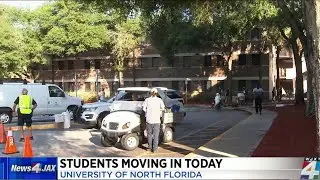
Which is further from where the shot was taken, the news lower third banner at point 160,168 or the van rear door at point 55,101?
the van rear door at point 55,101

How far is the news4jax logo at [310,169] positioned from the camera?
7.75 m

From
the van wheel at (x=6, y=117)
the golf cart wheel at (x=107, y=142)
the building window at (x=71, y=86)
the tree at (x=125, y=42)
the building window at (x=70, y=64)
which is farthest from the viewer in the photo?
the building window at (x=70, y=64)

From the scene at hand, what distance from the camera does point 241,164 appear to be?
26.7 feet

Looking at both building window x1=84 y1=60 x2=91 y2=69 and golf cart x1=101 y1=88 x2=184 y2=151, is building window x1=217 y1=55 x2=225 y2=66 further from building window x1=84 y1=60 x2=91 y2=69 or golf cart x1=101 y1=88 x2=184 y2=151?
golf cart x1=101 y1=88 x2=184 y2=151

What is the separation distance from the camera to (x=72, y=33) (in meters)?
54.0

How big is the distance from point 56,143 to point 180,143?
3.95m

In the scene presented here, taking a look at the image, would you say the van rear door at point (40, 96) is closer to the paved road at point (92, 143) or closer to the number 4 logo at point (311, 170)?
the paved road at point (92, 143)

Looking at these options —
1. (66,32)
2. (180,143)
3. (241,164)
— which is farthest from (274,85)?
(241,164)

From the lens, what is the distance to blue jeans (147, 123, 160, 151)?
13.4 meters

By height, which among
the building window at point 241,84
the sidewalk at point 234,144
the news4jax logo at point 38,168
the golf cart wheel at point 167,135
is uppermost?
the building window at point 241,84

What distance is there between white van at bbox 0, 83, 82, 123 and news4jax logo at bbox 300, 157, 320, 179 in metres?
19.3

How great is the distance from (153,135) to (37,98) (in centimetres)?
1414

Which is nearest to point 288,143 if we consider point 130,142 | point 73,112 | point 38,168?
point 130,142

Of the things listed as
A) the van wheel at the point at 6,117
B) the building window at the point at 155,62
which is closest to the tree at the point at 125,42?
the building window at the point at 155,62
